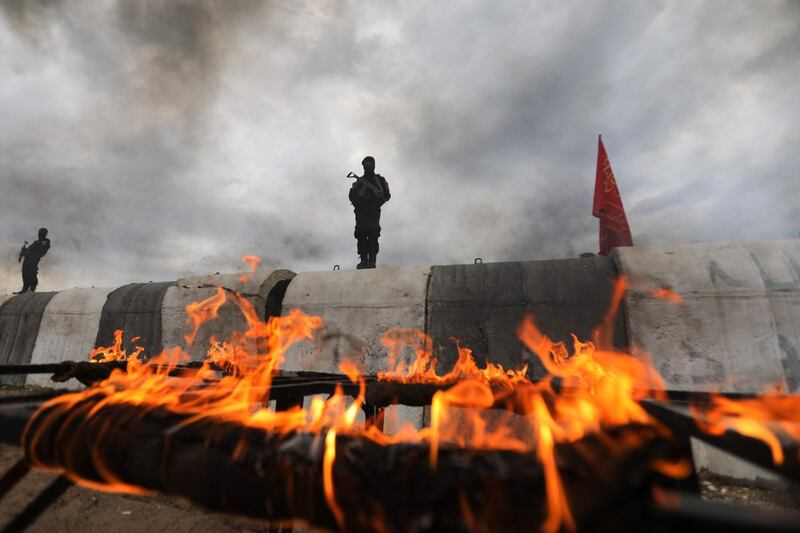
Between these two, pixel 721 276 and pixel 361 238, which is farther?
pixel 361 238

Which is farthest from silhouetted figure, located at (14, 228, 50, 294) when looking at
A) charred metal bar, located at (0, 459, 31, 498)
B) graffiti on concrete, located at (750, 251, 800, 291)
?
graffiti on concrete, located at (750, 251, 800, 291)

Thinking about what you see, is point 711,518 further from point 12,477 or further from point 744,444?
point 12,477

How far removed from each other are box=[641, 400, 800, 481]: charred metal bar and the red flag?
8338mm

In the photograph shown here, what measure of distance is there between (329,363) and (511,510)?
485 cm

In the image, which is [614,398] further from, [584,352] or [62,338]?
[62,338]

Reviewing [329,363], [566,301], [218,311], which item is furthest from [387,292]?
[218,311]

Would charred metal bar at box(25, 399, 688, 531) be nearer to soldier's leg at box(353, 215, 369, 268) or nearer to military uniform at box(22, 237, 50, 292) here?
soldier's leg at box(353, 215, 369, 268)

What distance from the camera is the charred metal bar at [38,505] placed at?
152 centimetres

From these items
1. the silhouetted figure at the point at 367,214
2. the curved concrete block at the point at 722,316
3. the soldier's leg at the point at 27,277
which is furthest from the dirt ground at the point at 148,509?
the soldier's leg at the point at 27,277

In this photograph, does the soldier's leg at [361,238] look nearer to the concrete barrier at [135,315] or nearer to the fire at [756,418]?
the concrete barrier at [135,315]

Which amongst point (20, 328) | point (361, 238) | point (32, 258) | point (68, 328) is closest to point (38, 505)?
point (361, 238)

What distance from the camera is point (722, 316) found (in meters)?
4.25

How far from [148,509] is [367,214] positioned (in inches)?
245

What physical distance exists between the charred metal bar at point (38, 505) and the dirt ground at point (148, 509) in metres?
2.17
